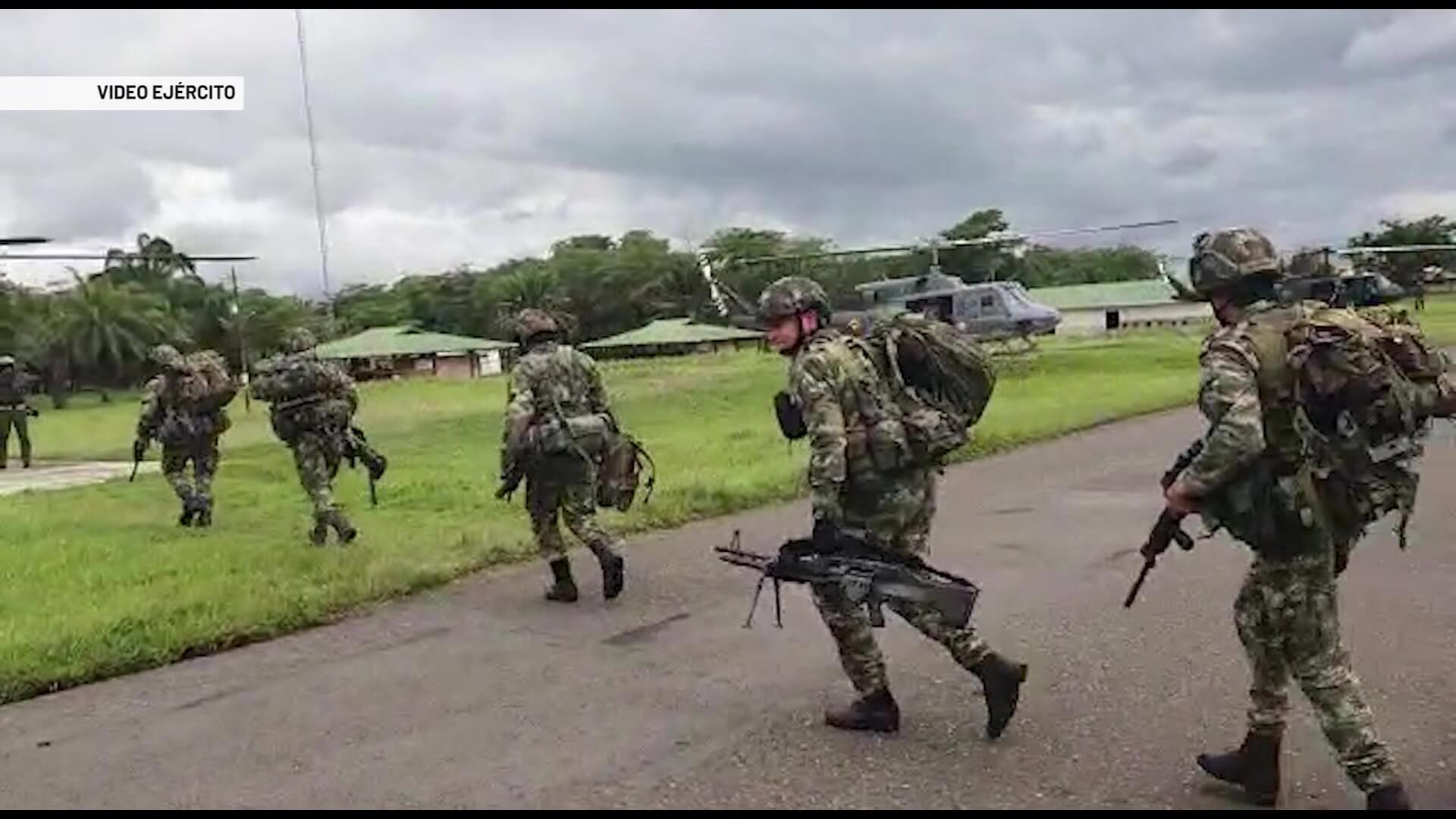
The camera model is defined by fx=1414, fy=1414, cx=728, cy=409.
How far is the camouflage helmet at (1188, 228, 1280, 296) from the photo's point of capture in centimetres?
423

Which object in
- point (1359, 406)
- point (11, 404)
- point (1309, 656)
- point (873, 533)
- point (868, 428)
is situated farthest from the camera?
point (11, 404)

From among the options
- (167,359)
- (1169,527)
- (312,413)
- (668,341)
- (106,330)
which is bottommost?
(668,341)

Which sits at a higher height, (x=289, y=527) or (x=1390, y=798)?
(x=1390, y=798)

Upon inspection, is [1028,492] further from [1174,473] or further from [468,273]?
[468,273]

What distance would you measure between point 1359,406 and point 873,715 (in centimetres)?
205

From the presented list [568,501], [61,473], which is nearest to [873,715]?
[568,501]

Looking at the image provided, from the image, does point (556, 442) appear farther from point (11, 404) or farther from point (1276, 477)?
point (11, 404)

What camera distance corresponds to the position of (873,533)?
5199mm

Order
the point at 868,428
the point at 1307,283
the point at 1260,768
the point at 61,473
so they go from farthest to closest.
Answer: the point at 61,473 → the point at 1307,283 → the point at 868,428 → the point at 1260,768

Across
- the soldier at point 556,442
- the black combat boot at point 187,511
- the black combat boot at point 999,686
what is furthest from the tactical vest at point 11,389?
the black combat boot at point 999,686

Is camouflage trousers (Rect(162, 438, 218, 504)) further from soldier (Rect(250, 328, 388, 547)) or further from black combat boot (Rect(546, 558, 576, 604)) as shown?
black combat boot (Rect(546, 558, 576, 604))

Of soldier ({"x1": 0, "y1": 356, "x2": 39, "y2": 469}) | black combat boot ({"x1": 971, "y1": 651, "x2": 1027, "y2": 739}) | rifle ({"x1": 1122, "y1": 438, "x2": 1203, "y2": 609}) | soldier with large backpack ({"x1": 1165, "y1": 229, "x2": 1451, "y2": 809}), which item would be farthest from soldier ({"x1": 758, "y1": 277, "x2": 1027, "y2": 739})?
soldier ({"x1": 0, "y1": 356, "x2": 39, "y2": 469})

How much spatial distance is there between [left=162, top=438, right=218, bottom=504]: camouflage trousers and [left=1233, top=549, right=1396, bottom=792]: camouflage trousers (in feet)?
31.3

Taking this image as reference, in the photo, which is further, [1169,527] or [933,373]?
[933,373]
